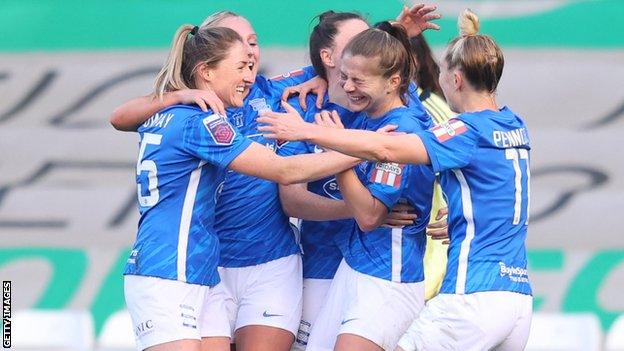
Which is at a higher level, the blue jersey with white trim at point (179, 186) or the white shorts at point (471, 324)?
the blue jersey with white trim at point (179, 186)

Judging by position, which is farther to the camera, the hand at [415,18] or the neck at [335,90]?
the hand at [415,18]

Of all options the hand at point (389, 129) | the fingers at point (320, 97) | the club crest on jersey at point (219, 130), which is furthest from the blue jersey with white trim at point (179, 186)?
the fingers at point (320, 97)

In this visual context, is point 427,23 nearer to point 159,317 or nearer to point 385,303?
point 385,303

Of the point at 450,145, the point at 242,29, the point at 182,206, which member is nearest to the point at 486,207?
the point at 450,145

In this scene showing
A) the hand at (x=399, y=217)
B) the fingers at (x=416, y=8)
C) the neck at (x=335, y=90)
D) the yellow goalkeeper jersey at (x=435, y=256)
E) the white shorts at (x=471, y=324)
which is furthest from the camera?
the yellow goalkeeper jersey at (x=435, y=256)

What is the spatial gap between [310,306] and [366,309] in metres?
0.48

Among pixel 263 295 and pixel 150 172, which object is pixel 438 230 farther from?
pixel 150 172

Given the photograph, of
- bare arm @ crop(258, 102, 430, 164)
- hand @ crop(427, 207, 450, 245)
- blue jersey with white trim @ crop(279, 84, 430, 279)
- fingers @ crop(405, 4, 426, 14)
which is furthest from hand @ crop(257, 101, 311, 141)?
fingers @ crop(405, 4, 426, 14)

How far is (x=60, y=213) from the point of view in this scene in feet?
31.2

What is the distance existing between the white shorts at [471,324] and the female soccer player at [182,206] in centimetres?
62

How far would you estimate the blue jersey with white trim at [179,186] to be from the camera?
13.9 ft

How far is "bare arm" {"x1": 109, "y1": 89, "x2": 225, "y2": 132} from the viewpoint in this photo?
4.33 meters

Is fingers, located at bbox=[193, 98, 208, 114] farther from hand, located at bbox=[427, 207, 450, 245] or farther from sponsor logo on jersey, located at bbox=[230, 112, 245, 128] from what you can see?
hand, located at bbox=[427, 207, 450, 245]

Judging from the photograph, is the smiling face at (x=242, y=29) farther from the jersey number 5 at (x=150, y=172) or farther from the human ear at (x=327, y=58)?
the jersey number 5 at (x=150, y=172)
